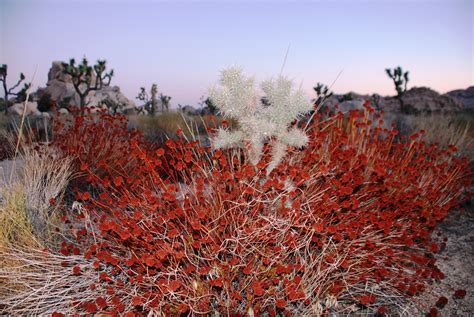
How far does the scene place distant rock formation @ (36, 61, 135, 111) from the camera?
1374 inches

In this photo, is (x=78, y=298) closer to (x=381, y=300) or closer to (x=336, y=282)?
(x=336, y=282)

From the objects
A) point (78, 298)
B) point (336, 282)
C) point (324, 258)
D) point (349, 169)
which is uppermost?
point (349, 169)

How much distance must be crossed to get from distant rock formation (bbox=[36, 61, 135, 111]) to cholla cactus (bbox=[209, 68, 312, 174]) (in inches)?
1255

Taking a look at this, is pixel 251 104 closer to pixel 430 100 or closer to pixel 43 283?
pixel 43 283

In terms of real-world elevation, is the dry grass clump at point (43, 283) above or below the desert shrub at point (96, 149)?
below

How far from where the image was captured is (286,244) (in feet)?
10.9

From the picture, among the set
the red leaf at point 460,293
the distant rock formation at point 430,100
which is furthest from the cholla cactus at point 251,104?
the distant rock formation at point 430,100

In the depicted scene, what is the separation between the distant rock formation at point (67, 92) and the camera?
1374 inches

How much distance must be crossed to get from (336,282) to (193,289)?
129cm

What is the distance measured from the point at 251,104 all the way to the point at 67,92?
36383 millimetres

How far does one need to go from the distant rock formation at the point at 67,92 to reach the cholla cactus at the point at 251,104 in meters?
31.9

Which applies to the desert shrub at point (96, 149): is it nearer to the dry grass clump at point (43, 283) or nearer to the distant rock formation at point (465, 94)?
the dry grass clump at point (43, 283)

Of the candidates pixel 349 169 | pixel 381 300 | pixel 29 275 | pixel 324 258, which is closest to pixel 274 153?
pixel 349 169

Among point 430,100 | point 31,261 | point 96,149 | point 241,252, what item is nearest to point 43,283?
point 31,261
